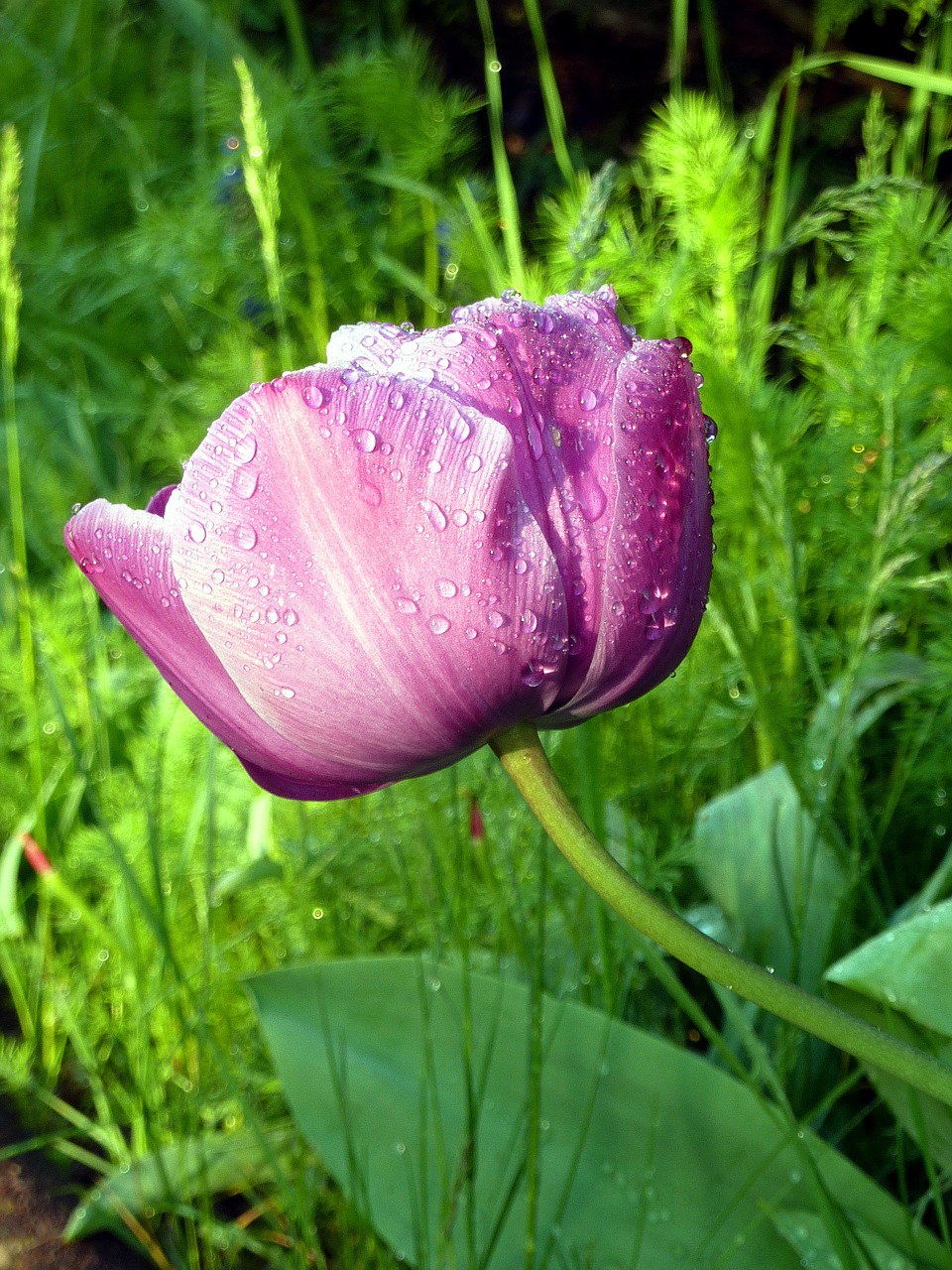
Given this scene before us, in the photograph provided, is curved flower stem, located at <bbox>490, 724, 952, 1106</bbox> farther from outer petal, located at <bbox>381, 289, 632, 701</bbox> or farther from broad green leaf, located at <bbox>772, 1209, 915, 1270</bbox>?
broad green leaf, located at <bbox>772, 1209, 915, 1270</bbox>

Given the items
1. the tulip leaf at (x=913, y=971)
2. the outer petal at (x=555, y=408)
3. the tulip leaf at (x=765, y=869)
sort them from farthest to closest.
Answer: the tulip leaf at (x=765, y=869)
the tulip leaf at (x=913, y=971)
the outer petal at (x=555, y=408)

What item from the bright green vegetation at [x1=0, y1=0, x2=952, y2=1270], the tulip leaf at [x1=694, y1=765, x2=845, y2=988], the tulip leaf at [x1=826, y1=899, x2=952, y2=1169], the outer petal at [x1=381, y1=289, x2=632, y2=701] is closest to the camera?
the outer petal at [x1=381, y1=289, x2=632, y2=701]

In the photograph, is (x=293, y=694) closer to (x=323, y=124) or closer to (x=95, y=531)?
(x=95, y=531)

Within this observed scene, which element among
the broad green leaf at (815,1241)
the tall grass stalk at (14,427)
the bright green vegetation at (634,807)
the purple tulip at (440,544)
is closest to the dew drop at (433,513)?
the purple tulip at (440,544)

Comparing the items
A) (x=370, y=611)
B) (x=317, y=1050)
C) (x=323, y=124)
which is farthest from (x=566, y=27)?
→ (x=370, y=611)

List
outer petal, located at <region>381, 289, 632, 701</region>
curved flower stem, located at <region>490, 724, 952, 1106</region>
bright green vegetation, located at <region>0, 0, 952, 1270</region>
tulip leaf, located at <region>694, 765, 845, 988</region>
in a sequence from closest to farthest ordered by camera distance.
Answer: curved flower stem, located at <region>490, 724, 952, 1106</region> < outer petal, located at <region>381, 289, 632, 701</region> < bright green vegetation, located at <region>0, 0, 952, 1270</region> < tulip leaf, located at <region>694, 765, 845, 988</region>

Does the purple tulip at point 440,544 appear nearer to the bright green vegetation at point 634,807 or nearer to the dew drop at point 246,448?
Answer: the dew drop at point 246,448

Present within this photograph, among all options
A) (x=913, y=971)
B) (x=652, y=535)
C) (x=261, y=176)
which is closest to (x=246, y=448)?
(x=652, y=535)

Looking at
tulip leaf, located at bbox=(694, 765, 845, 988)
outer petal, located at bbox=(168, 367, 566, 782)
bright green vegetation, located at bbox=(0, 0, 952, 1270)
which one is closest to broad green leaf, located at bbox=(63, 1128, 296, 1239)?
bright green vegetation, located at bbox=(0, 0, 952, 1270)
